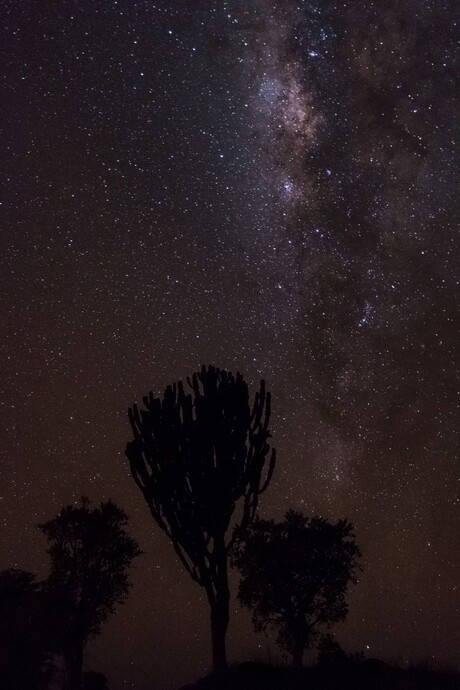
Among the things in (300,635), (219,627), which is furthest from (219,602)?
(300,635)

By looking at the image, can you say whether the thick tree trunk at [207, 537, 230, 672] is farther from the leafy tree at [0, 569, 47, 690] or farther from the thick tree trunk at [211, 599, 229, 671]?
the leafy tree at [0, 569, 47, 690]

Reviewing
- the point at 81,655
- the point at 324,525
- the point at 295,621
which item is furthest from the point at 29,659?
the point at 324,525

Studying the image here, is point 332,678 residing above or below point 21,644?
below

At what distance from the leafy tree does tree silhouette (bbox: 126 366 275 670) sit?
3.64 m

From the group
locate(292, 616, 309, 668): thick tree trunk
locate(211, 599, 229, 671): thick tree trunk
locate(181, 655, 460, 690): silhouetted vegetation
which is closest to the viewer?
locate(181, 655, 460, 690): silhouetted vegetation

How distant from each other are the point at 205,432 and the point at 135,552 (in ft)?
20.4

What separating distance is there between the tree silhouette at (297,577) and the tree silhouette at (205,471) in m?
3.43

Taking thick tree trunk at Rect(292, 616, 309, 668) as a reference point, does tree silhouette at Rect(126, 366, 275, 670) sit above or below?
above

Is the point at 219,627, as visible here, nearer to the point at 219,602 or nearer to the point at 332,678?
the point at 219,602

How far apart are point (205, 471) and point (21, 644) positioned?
5.23 meters

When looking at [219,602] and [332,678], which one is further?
[219,602]

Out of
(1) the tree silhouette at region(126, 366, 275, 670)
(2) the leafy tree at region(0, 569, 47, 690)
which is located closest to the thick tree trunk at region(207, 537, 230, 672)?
(1) the tree silhouette at region(126, 366, 275, 670)

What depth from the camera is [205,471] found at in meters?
15.7

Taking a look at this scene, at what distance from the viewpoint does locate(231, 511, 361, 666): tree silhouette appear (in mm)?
18859
